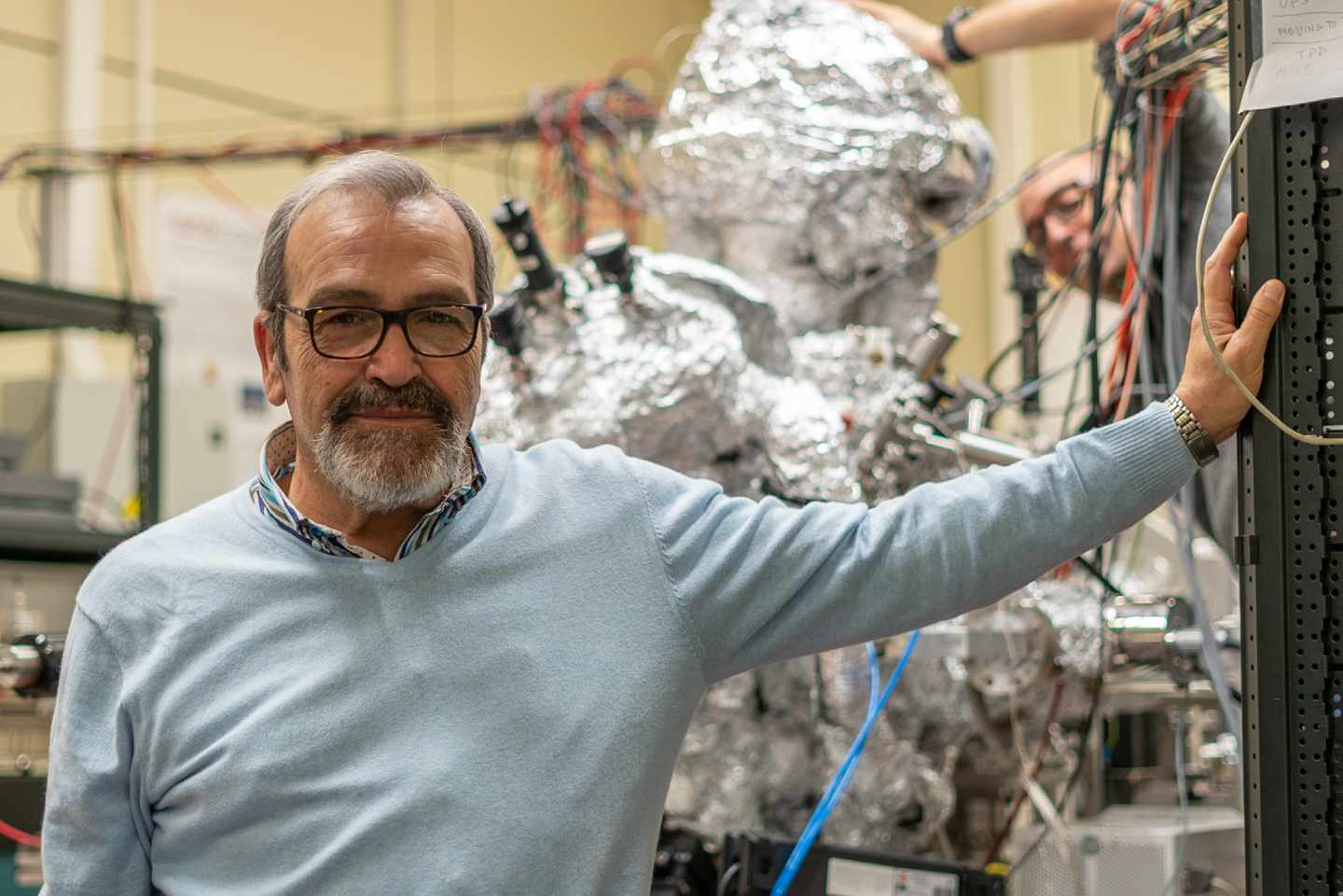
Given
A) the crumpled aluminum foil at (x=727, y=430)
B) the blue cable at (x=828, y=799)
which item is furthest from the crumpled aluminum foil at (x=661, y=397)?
the blue cable at (x=828, y=799)

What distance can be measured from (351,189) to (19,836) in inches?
54.3

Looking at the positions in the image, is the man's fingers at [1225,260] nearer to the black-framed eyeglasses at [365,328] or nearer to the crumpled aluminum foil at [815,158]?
the black-framed eyeglasses at [365,328]

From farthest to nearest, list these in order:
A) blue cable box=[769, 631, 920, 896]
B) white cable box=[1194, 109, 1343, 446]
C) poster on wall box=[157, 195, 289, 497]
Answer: poster on wall box=[157, 195, 289, 497]
blue cable box=[769, 631, 920, 896]
white cable box=[1194, 109, 1343, 446]

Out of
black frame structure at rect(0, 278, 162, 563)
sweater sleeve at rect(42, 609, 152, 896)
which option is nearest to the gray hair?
sweater sleeve at rect(42, 609, 152, 896)

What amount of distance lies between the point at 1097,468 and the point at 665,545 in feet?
1.25

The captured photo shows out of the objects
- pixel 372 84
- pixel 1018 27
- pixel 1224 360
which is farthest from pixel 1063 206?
pixel 372 84

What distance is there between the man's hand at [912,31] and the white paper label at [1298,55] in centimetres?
148

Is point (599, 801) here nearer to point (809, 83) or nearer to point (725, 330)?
point (725, 330)

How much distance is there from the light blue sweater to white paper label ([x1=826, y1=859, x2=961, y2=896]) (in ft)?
2.01

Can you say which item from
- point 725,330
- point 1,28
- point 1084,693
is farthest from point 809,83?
point 1,28

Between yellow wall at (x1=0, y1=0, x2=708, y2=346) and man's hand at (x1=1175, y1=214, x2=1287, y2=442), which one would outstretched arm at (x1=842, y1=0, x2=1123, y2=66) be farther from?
yellow wall at (x1=0, y1=0, x2=708, y2=346)

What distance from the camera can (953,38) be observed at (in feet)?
8.77

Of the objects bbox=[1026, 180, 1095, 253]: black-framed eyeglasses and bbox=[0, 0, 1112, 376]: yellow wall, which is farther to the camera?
bbox=[0, 0, 1112, 376]: yellow wall

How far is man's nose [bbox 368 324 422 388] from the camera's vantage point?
4.47 feet
